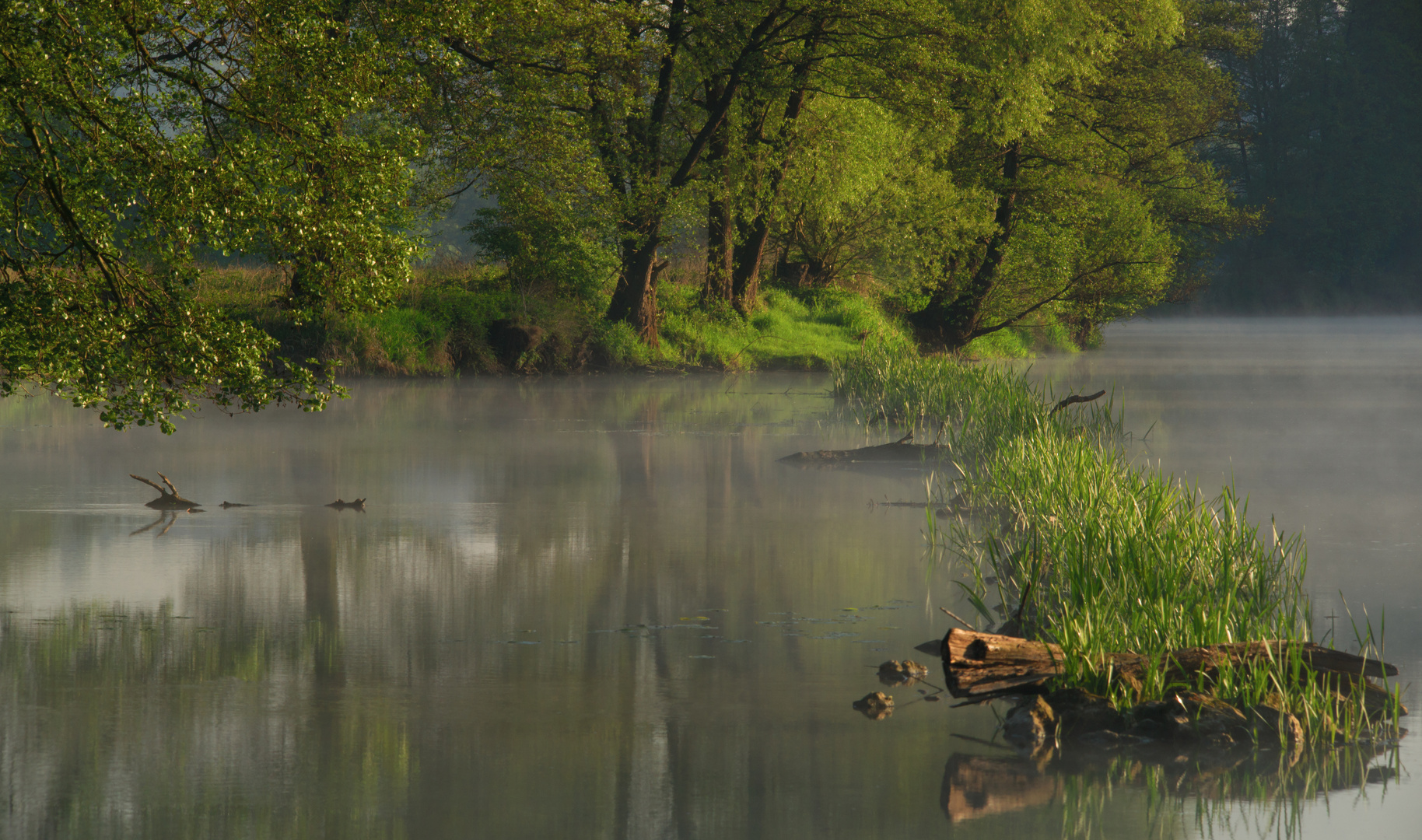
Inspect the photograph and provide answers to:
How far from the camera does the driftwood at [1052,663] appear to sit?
5.79m

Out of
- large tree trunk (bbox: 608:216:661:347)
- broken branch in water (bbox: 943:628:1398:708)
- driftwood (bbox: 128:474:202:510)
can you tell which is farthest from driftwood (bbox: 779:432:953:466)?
large tree trunk (bbox: 608:216:661:347)

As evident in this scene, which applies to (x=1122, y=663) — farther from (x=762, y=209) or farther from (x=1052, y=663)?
(x=762, y=209)

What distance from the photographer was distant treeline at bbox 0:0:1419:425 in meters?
10.1

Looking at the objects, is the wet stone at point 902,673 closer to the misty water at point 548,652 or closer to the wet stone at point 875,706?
the misty water at point 548,652

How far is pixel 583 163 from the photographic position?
27.7 metres

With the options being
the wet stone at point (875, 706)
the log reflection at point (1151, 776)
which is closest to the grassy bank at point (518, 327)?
the wet stone at point (875, 706)

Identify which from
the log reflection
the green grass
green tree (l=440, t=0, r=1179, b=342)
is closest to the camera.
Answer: the log reflection

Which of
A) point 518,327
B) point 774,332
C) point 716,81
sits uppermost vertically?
point 716,81

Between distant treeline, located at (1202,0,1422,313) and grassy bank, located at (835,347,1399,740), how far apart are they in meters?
81.8

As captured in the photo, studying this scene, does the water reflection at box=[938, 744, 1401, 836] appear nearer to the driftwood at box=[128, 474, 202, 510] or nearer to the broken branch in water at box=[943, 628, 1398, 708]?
the broken branch in water at box=[943, 628, 1398, 708]

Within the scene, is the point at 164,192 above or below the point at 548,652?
above

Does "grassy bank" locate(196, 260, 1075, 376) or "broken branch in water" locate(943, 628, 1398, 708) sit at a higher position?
"grassy bank" locate(196, 260, 1075, 376)

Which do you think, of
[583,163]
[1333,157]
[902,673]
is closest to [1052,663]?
[902,673]

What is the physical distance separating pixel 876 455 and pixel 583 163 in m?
13.4
